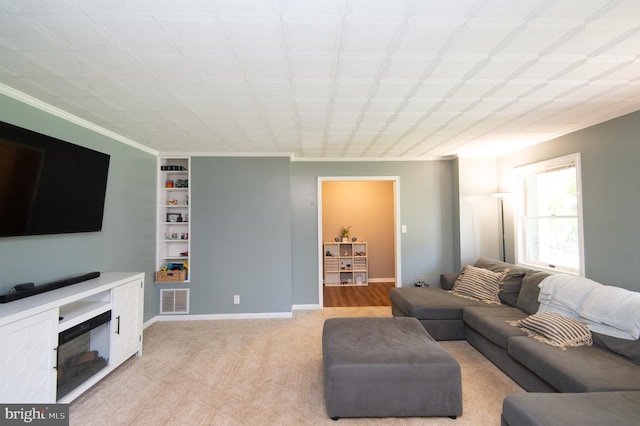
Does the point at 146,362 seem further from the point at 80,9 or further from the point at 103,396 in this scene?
the point at 80,9

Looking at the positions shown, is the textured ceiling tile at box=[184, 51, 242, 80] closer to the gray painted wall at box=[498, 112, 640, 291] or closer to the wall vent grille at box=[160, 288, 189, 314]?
the wall vent grille at box=[160, 288, 189, 314]

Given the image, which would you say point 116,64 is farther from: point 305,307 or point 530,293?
point 530,293

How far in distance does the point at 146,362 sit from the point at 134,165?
2364mm

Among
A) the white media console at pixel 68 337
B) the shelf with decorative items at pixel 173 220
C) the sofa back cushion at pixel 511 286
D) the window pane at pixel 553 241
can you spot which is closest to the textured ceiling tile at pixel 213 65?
the white media console at pixel 68 337

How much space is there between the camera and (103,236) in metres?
3.11

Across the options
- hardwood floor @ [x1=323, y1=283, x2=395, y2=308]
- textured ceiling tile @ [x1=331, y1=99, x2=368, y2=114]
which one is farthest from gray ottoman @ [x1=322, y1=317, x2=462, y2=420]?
hardwood floor @ [x1=323, y1=283, x2=395, y2=308]

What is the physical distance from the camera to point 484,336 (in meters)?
Answer: 2.92

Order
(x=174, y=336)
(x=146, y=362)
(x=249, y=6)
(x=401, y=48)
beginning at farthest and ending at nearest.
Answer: (x=174, y=336)
(x=146, y=362)
(x=401, y=48)
(x=249, y=6)

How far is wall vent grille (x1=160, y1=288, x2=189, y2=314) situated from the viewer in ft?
13.8

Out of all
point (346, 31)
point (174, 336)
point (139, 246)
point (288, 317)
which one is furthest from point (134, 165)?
point (346, 31)

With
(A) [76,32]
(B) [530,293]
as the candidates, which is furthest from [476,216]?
(A) [76,32]

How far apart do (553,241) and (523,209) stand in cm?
64

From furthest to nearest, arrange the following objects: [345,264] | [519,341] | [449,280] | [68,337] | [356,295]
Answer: [345,264]
[356,295]
[449,280]
[519,341]
[68,337]

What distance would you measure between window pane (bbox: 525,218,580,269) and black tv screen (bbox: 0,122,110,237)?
525 cm
